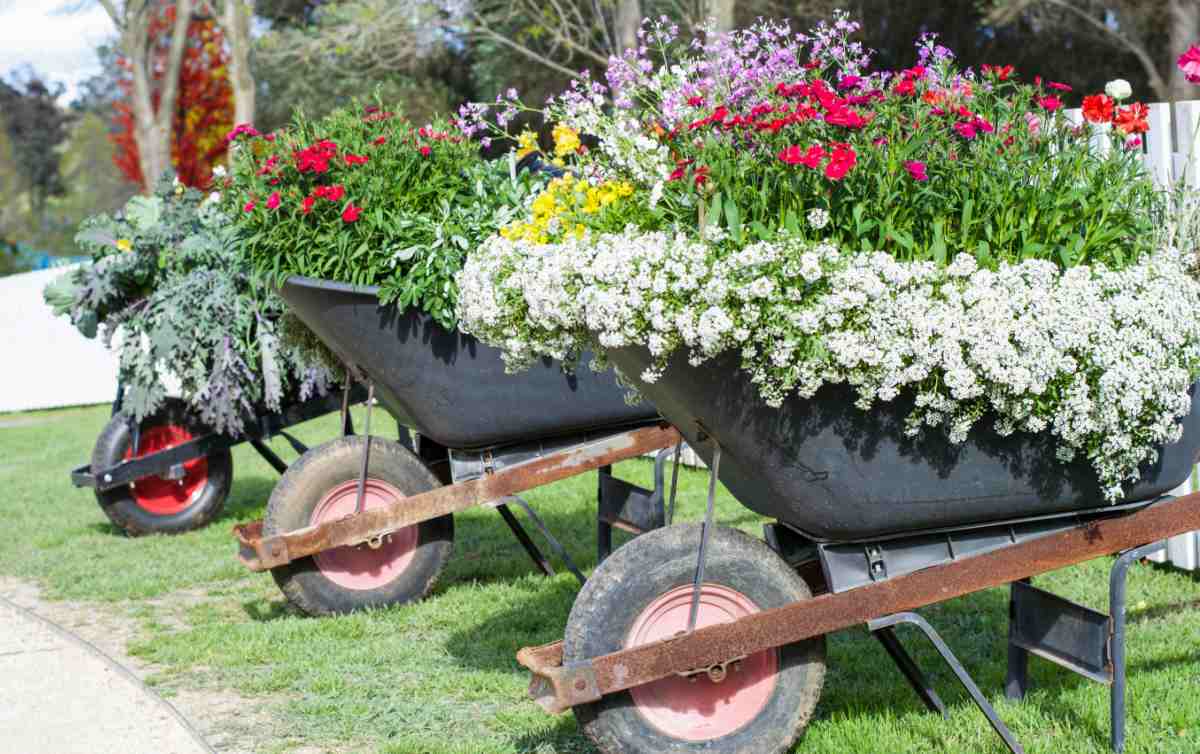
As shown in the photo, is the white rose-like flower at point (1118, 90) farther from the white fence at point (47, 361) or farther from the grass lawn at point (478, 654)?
the white fence at point (47, 361)

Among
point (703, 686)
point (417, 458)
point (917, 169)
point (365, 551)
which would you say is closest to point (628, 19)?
point (417, 458)

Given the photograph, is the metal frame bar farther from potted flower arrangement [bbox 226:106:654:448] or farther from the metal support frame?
the metal support frame

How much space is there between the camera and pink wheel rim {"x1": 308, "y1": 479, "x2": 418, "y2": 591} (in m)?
4.54

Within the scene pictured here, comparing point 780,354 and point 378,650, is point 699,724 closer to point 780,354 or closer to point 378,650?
point 780,354

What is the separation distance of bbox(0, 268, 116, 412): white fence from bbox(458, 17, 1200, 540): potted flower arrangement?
1351 centimetres

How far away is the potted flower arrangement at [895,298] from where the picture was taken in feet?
8.50

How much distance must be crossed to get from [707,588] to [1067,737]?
93 centimetres

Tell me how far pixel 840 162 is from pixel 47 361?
47.0 feet

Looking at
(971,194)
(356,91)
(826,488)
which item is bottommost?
(826,488)

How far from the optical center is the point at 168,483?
667cm

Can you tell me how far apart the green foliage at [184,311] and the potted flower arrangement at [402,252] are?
128cm

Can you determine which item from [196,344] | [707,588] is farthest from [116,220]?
[707,588]

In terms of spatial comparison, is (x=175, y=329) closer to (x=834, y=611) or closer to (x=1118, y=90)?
(x=834, y=611)

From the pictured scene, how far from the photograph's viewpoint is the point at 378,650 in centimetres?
412
